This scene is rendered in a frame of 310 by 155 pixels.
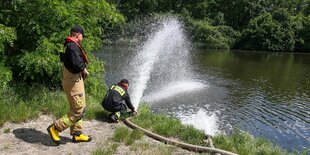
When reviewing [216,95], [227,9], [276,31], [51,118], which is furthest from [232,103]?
[227,9]

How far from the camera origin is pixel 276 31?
237ft

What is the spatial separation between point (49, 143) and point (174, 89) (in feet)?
54.5

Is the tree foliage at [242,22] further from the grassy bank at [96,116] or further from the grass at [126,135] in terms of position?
the grass at [126,135]

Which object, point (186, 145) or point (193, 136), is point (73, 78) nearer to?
point (186, 145)

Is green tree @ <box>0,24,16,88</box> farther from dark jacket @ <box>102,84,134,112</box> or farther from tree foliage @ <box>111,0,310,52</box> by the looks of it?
tree foliage @ <box>111,0,310,52</box>

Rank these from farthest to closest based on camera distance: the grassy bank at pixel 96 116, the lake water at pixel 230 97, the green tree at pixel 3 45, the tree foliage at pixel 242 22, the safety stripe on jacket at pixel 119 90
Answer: the tree foliage at pixel 242 22 < the lake water at pixel 230 97 < the safety stripe on jacket at pixel 119 90 < the green tree at pixel 3 45 < the grassy bank at pixel 96 116

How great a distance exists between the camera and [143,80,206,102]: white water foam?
1997 cm

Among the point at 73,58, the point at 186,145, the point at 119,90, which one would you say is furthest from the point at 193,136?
the point at 73,58

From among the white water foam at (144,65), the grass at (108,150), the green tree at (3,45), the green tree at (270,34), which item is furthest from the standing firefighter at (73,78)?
the green tree at (270,34)

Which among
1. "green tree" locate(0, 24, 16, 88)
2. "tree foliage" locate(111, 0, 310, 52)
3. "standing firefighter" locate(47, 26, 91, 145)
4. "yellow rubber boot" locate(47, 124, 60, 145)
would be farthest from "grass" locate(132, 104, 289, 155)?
"tree foliage" locate(111, 0, 310, 52)

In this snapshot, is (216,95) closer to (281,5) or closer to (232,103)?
(232,103)

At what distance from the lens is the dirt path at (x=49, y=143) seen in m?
6.16

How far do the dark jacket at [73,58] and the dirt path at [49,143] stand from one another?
1.51m

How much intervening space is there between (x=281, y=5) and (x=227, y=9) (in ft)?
48.8
